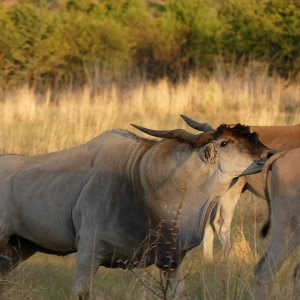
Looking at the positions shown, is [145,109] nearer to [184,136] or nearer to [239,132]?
[184,136]

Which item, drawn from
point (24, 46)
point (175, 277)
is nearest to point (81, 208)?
point (175, 277)

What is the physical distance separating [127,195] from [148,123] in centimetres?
1029

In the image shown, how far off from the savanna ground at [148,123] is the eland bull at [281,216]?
20 centimetres

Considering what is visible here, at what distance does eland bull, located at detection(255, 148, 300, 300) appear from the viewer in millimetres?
6465

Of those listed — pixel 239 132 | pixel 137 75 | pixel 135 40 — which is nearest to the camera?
pixel 239 132

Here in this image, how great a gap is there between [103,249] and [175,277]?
0.49 meters

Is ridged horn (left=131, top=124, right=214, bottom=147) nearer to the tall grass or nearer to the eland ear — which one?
the eland ear

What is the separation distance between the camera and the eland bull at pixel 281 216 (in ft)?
21.2

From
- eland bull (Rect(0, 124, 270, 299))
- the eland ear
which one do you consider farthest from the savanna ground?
the eland ear

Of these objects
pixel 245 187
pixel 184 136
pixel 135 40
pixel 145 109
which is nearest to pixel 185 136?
pixel 184 136

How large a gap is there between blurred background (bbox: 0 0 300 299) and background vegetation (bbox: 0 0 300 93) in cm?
3

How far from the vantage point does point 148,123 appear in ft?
52.7

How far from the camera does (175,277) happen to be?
582 cm

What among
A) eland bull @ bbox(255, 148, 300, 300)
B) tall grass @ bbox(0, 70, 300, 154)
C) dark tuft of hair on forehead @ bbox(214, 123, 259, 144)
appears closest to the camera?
dark tuft of hair on forehead @ bbox(214, 123, 259, 144)
